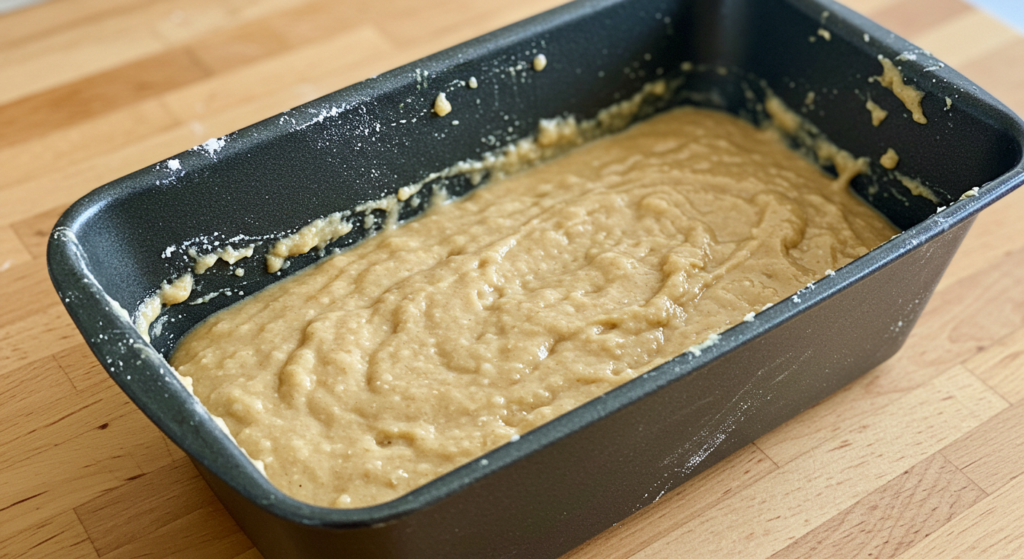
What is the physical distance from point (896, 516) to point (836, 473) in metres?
0.09

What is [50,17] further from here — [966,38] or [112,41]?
[966,38]

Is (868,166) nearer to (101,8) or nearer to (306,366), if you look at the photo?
(306,366)

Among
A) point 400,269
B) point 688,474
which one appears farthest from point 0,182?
point 688,474

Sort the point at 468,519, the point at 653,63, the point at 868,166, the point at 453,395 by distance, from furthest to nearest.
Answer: the point at 653,63, the point at 868,166, the point at 453,395, the point at 468,519

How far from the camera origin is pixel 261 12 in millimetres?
2176

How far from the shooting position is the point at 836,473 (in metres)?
1.38

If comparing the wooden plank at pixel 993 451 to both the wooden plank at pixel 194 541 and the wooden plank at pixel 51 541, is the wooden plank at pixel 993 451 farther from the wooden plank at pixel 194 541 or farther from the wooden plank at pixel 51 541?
the wooden plank at pixel 51 541

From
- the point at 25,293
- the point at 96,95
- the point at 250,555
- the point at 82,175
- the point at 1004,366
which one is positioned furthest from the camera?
the point at 96,95

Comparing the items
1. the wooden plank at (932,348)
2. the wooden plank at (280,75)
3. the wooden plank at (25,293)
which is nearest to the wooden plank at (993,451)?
the wooden plank at (932,348)

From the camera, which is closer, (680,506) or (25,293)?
(680,506)

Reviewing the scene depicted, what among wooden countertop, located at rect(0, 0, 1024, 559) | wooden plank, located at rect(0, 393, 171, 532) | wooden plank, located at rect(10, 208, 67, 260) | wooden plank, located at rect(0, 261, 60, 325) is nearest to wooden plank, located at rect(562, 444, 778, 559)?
wooden countertop, located at rect(0, 0, 1024, 559)

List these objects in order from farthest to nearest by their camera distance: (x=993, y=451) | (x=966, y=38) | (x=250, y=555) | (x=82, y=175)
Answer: (x=966, y=38), (x=82, y=175), (x=993, y=451), (x=250, y=555)

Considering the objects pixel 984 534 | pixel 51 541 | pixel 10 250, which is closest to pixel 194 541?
pixel 51 541

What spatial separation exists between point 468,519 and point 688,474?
39 cm
